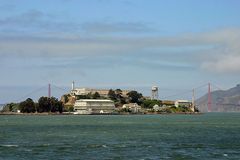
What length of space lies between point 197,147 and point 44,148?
17101 millimetres

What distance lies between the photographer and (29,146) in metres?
68.1

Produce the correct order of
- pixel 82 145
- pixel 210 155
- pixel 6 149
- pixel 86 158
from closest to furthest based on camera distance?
1. pixel 86 158
2. pixel 210 155
3. pixel 6 149
4. pixel 82 145

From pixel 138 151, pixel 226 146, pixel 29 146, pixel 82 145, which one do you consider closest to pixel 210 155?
pixel 138 151

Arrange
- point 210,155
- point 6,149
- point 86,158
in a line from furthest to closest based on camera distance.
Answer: point 6,149
point 210,155
point 86,158

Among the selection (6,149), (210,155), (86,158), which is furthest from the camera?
(6,149)

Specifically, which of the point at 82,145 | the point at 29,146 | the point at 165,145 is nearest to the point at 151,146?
the point at 165,145

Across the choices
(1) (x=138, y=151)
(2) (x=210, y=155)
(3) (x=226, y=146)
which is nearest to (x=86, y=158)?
(1) (x=138, y=151)

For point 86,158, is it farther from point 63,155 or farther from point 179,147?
point 179,147

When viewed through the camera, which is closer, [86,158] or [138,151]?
[86,158]

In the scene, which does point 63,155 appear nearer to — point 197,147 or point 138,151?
point 138,151

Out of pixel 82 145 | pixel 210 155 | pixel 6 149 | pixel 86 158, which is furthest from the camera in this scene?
pixel 82 145

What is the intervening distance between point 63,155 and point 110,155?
4.46m

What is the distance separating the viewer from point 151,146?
68.2m

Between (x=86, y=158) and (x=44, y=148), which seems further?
(x=44, y=148)
